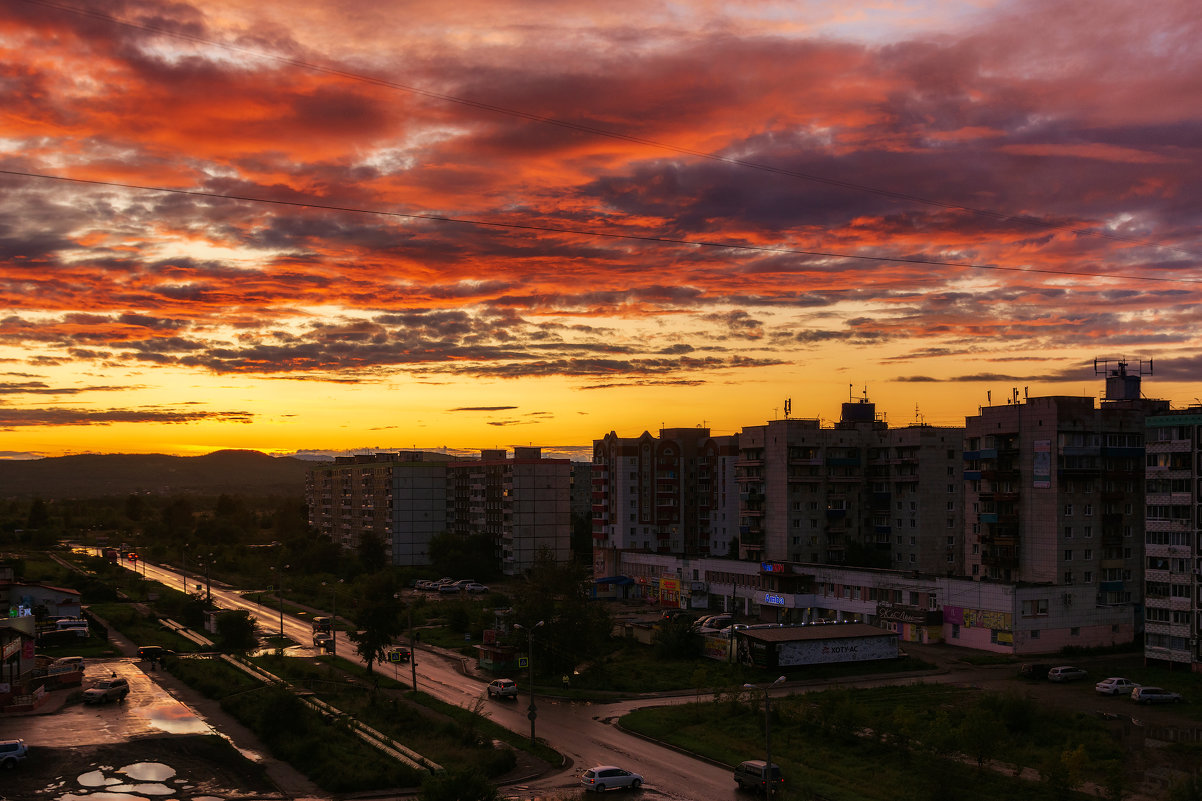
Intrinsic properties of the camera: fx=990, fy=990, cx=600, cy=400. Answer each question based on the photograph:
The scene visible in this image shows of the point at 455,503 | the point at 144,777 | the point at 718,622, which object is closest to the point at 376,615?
the point at 144,777

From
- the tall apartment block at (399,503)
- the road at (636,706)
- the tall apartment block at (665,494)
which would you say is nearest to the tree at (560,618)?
the road at (636,706)

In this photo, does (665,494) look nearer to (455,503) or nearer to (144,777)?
(455,503)

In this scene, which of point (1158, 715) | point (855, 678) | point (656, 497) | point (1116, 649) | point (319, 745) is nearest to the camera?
point (319, 745)

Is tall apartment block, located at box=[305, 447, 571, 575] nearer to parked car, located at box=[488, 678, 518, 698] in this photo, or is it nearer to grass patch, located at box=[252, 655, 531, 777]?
grass patch, located at box=[252, 655, 531, 777]

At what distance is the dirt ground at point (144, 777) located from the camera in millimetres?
44062

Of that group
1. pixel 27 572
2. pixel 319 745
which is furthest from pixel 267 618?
pixel 319 745

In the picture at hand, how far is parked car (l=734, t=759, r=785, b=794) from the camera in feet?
134

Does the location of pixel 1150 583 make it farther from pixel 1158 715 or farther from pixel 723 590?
pixel 723 590

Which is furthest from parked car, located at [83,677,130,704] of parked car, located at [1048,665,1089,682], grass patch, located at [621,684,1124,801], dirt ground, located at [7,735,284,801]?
parked car, located at [1048,665,1089,682]

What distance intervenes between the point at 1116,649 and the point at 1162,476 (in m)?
16.1

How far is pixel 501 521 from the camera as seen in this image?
144 m

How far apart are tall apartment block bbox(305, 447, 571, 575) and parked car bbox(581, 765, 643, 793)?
9213cm

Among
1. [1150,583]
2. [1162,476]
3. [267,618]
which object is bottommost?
[267,618]

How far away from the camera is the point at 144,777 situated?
46.1m
